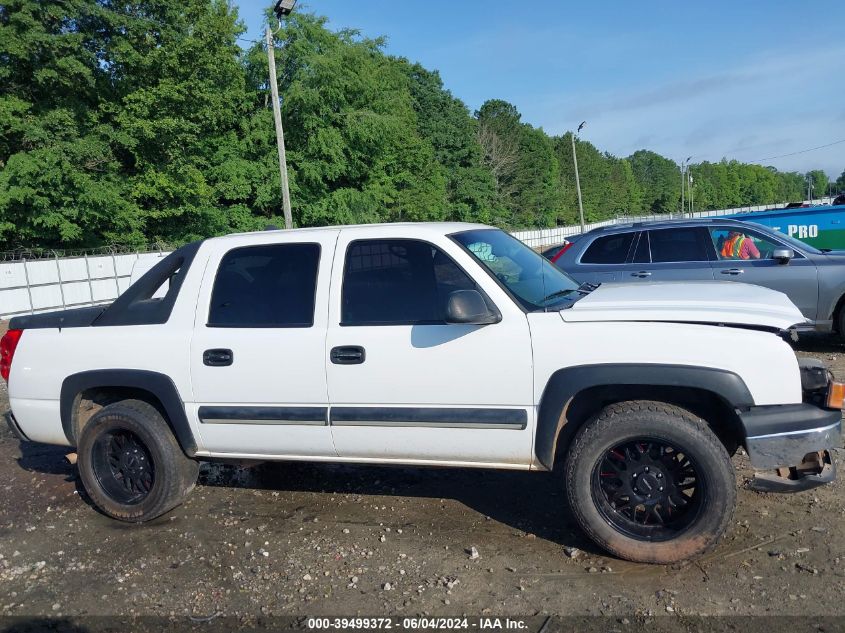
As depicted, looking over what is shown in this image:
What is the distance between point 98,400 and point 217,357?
124 centimetres

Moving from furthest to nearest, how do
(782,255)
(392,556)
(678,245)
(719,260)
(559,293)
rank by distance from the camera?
(678,245) → (719,260) → (782,255) → (559,293) → (392,556)

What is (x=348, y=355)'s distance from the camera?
4023mm

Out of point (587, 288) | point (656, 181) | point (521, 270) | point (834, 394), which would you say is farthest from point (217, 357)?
point (656, 181)

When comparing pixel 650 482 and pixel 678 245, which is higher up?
pixel 678 245

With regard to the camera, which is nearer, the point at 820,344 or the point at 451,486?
the point at 451,486

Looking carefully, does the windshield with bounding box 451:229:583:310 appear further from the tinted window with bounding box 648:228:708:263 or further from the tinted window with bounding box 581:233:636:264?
the tinted window with bounding box 648:228:708:263

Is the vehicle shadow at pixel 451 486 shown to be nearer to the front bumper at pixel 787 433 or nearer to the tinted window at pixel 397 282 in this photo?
the front bumper at pixel 787 433

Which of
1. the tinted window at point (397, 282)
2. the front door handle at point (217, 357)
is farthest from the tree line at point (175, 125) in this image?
the tinted window at point (397, 282)

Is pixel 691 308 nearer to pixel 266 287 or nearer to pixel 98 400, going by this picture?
pixel 266 287

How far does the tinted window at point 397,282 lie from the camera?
4.00 meters

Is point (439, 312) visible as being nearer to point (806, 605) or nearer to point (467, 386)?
point (467, 386)

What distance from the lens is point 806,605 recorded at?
325 cm

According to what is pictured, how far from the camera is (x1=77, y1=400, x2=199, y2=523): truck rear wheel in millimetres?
4547

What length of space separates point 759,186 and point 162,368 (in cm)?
16964
